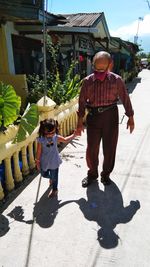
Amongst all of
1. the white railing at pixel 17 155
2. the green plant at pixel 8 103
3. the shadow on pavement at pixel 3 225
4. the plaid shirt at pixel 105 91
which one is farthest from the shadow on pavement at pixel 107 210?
the green plant at pixel 8 103

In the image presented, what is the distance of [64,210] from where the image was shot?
3.33 m

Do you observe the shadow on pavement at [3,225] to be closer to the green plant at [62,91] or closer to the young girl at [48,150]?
the young girl at [48,150]

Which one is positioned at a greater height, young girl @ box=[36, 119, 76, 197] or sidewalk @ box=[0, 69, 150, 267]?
young girl @ box=[36, 119, 76, 197]

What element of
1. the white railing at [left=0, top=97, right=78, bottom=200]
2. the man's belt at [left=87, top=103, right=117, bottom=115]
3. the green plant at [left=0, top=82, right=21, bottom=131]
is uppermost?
the green plant at [left=0, top=82, right=21, bottom=131]

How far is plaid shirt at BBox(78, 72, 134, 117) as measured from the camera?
11.4ft

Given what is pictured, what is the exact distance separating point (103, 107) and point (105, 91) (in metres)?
0.22

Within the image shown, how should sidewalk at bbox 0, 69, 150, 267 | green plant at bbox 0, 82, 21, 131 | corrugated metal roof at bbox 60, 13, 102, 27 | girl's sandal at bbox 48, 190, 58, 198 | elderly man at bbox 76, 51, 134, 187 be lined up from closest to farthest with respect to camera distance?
1. sidewalk at bbox 0, 69, 150, 267
2. green plant at bbox 0, 82, 21, 131
3. elderly man at bbox 76, 51, 134, 187
4. girl's sandal at bbox 48, 190, 58, 198
5. corrugated metal roof at bbox 60, 13, 102, 27

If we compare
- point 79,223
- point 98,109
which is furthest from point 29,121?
point 79,223

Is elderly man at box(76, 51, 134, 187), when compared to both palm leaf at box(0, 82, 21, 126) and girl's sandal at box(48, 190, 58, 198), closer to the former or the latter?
girl's sandal at box(48, 190, 58, 198)

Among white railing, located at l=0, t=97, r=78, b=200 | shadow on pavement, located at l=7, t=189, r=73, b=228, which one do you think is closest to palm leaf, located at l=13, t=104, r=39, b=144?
white railing, located at l=0, t=97, r=78, b=200

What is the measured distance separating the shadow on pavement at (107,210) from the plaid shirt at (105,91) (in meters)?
1.10

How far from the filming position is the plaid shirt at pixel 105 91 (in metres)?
3.48

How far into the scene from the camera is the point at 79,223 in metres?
3.07

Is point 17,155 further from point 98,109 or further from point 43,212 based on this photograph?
point 98,109
